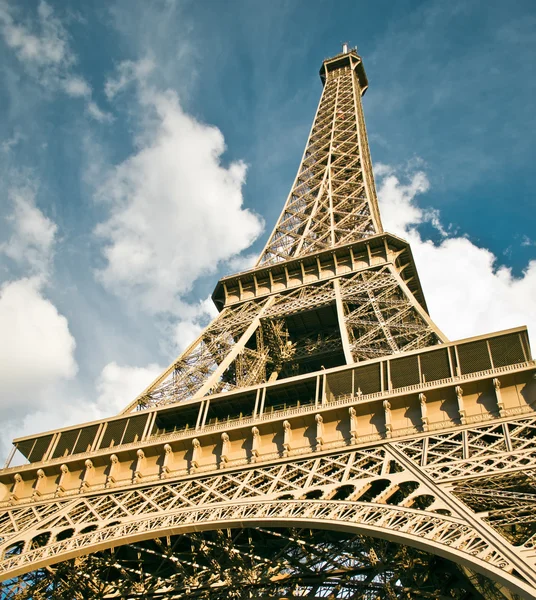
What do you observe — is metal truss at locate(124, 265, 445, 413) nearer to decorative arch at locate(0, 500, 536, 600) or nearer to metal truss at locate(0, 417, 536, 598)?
metal truss at locate(0, 417, 536, 598)

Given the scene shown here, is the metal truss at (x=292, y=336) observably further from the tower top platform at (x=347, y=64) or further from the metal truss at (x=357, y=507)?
the tower top platform at (x=347, y=64)

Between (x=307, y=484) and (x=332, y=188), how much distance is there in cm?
3354

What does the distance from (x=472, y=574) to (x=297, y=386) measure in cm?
953

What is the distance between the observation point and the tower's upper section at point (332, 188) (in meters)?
42.6

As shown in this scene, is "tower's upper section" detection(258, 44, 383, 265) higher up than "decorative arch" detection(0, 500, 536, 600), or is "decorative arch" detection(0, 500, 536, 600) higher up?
"tower's upper section" detection(258, 44, 383, 265)

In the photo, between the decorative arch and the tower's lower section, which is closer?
the decorative arch

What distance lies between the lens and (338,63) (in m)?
70.8

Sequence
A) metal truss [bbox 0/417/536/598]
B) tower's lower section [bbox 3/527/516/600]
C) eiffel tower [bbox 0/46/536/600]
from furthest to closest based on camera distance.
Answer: tower's lower section [bbox 3/527/516/600] < eiffel tower [bbox 0/46/536/600] < metal truss [bbox 0/417/536/598]

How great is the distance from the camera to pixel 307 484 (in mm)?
18719

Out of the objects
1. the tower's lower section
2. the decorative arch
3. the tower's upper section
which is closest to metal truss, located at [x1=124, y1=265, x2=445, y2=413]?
the tower's upper section

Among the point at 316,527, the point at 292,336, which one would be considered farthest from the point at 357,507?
the point at 292,336

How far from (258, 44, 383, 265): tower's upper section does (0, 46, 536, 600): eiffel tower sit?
41.3 ft

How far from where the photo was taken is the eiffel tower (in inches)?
632

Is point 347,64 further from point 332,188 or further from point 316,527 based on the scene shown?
point 316,527
